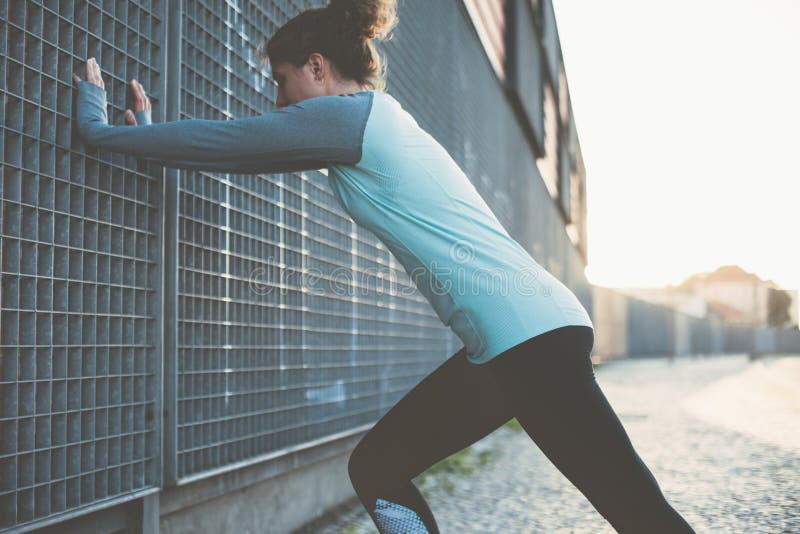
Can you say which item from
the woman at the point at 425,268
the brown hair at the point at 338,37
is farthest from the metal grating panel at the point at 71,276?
the brown hair at the point at 338,37

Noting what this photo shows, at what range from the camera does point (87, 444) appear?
237cm

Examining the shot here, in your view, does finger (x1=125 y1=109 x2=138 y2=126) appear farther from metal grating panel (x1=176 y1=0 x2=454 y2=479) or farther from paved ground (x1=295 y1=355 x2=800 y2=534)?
paved ground (x1=295 y1=355 x2=800 y2=534)

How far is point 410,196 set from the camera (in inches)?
79.0

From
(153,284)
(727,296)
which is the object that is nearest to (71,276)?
(153,284)

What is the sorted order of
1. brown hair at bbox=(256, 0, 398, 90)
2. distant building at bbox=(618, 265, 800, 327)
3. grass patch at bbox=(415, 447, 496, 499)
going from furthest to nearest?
distant building at bbox=(618, 265, 800, 327) < grass patch at bbox=(415, 447, 496, 499) < brown hair at bbox=(256, 0, 398, 90)

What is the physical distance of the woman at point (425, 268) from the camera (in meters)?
1.86

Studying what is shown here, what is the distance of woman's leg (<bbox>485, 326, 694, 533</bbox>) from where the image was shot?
183 cm

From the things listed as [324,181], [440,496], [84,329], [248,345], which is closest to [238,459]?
[248,345]

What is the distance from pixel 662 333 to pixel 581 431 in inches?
1547

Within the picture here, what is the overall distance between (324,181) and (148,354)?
1778mm

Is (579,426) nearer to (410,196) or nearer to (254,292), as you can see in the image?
(410,196)

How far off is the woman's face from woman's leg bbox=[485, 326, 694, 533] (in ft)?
2.94

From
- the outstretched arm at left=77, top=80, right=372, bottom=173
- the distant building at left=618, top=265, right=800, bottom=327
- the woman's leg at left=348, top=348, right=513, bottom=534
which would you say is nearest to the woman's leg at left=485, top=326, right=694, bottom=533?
the woman's leg at left=348, top=348, right=513, bottom=534

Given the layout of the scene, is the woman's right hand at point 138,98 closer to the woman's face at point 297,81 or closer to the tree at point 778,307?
the woman's face at point 297,81
